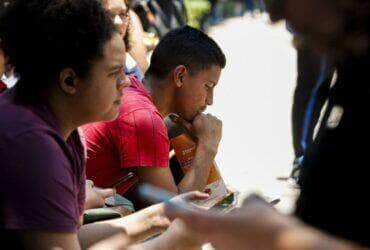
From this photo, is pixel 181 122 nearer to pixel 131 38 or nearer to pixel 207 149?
pixel 207 149

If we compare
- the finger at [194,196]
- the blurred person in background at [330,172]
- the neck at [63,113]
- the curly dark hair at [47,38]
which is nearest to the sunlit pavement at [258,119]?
the blurred person in background at [330,172]

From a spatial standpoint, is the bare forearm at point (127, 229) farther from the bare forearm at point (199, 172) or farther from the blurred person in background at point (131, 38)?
the blurred person in background at point (131, 38)

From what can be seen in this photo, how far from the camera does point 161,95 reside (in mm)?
3279

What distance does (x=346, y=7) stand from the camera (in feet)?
4.24

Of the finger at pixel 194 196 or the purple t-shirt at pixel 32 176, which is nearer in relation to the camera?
the purple t-shirt at pixel 32 176

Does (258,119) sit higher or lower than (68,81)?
lower

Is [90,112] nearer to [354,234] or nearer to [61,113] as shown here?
[61,113]

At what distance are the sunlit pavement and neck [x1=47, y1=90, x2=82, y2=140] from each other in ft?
2.07

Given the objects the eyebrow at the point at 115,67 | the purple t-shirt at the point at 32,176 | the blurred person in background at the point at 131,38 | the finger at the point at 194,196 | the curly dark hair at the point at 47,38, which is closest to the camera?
the purple t-shirt at the point at 32,176

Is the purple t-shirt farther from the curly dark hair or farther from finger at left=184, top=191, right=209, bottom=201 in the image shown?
finger at left=184, top=191, right=209, bottom=201

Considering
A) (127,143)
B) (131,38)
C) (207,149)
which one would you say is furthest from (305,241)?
(131,38)

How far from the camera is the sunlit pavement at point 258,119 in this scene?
208 inches

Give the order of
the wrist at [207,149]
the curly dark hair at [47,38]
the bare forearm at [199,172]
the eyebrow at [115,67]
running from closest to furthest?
the curly dark hair at [47,38] → the eyebrow at [115,67] → the bare forearm at [199,172] → the wrist at [207,149]

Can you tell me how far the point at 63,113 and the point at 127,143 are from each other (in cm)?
67
